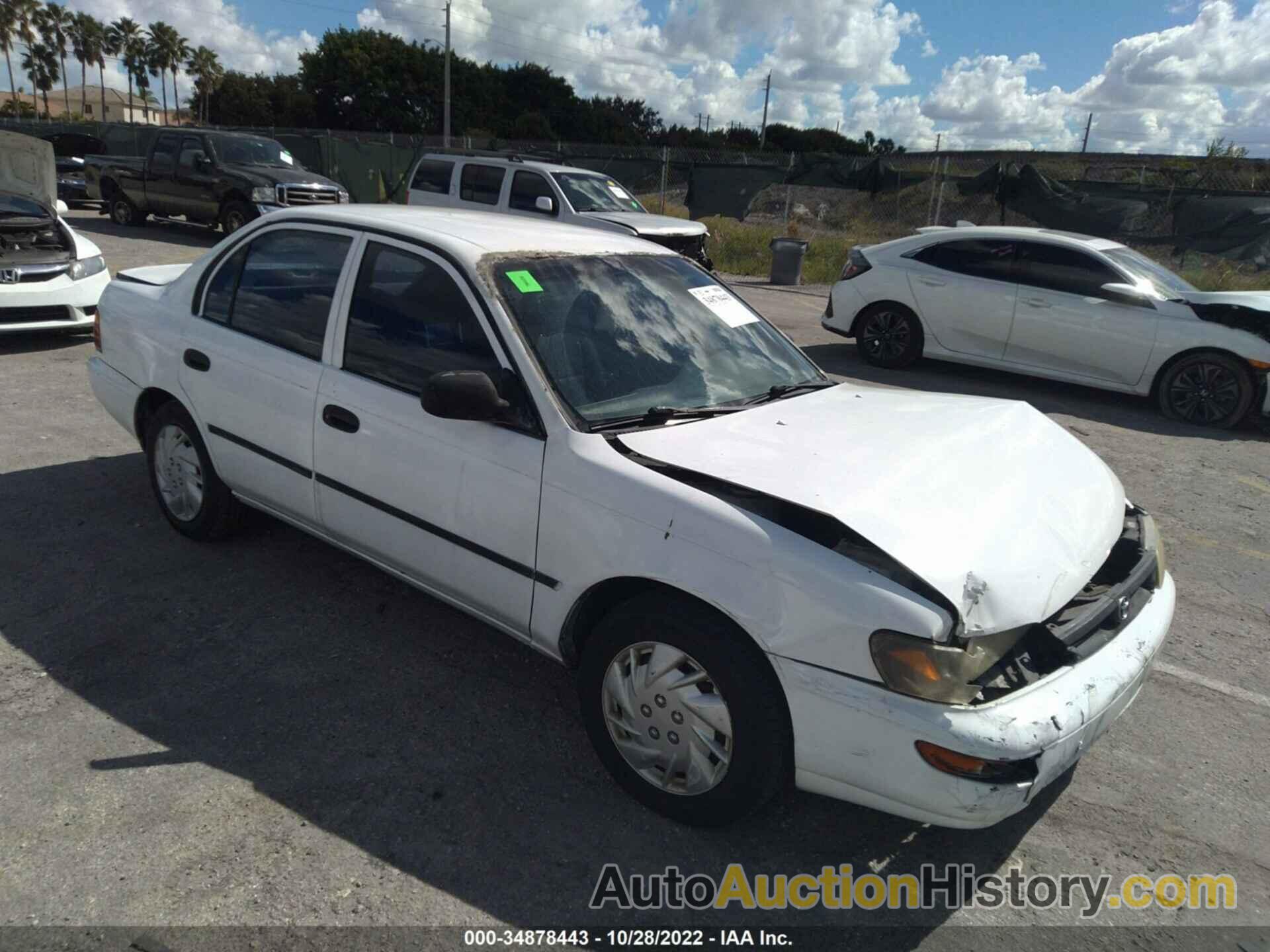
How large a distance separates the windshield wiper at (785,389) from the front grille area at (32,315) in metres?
7.58

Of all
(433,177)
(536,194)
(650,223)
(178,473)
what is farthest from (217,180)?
(178,473)

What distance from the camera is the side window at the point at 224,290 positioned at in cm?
421

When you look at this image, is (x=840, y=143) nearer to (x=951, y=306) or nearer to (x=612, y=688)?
(x=951, y=306)

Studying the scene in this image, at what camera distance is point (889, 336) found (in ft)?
32.6

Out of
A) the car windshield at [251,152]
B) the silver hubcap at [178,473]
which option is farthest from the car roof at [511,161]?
the silver hubcap at [178,473]

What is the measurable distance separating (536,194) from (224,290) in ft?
31.7

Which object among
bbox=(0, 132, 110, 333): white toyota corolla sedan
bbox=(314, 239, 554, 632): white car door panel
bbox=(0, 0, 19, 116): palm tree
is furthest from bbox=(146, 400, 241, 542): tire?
bbox=(0, 0, 19, 116): palm tree

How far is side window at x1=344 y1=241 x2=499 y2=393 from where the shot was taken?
3.32m

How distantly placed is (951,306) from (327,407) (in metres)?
7.46

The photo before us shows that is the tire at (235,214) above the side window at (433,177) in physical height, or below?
below

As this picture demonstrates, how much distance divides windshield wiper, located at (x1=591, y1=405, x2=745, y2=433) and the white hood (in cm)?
1069

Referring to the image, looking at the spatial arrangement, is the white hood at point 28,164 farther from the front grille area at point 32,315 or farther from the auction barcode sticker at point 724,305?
the auction barcode sticker at point 724,305

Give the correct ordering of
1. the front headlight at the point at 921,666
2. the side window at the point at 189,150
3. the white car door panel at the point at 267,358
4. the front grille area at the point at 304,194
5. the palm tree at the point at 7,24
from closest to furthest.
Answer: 1. the front headlight at the point at 921,666
2. the white car door panel at the point at 267,358
3. the front grille area at the point at 304,194
4. the side window at the point at 189,150
5. the palm tree at the point at 7,24

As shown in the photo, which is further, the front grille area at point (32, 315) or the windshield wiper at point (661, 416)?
the front grille area at point (32, 315)
